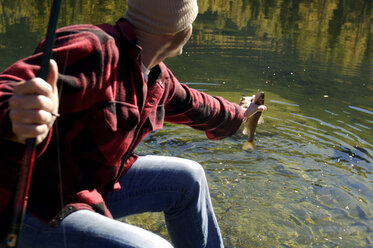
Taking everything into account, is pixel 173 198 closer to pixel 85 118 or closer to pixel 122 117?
pixel 122 117

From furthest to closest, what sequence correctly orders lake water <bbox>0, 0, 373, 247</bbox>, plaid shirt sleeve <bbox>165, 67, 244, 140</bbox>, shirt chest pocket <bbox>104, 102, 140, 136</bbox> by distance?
lake water <bbox>0, 0, 373, 247</bbox> < plaid shirt sleeve <bbox>165, 67, 244, 140</bbox> < shirt chest pocket <bbox>104, 102, 140, 136</bbox>

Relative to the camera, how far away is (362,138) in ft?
18.8

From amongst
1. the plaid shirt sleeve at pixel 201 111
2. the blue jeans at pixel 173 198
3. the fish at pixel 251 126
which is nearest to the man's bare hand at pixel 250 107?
the plaid shirt sleeve at pixel 201 111

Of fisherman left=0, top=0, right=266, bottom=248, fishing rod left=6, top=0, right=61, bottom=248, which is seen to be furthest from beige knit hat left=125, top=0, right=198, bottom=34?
fishing rod left=6, top=0, right=61, bottom=248

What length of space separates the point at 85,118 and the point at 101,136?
0.41 feet

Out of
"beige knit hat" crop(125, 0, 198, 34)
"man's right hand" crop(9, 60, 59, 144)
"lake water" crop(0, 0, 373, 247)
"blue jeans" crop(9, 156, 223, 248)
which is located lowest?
"lake water" crop(0, 0, 373, 247)

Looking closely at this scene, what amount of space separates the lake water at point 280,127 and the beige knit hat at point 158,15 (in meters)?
0.41

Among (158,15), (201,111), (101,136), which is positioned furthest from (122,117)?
(201,111)

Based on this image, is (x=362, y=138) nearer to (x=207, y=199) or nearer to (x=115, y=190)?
(x=207, y=199)

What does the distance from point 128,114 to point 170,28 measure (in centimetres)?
48

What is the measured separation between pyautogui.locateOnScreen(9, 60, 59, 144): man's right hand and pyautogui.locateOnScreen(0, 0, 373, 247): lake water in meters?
0.37

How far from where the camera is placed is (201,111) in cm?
310

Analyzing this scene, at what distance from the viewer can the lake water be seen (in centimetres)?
375

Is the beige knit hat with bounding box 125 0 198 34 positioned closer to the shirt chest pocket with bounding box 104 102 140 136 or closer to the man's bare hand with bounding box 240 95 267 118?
the shirt chest pocket with bounding box 104 102 140 136
